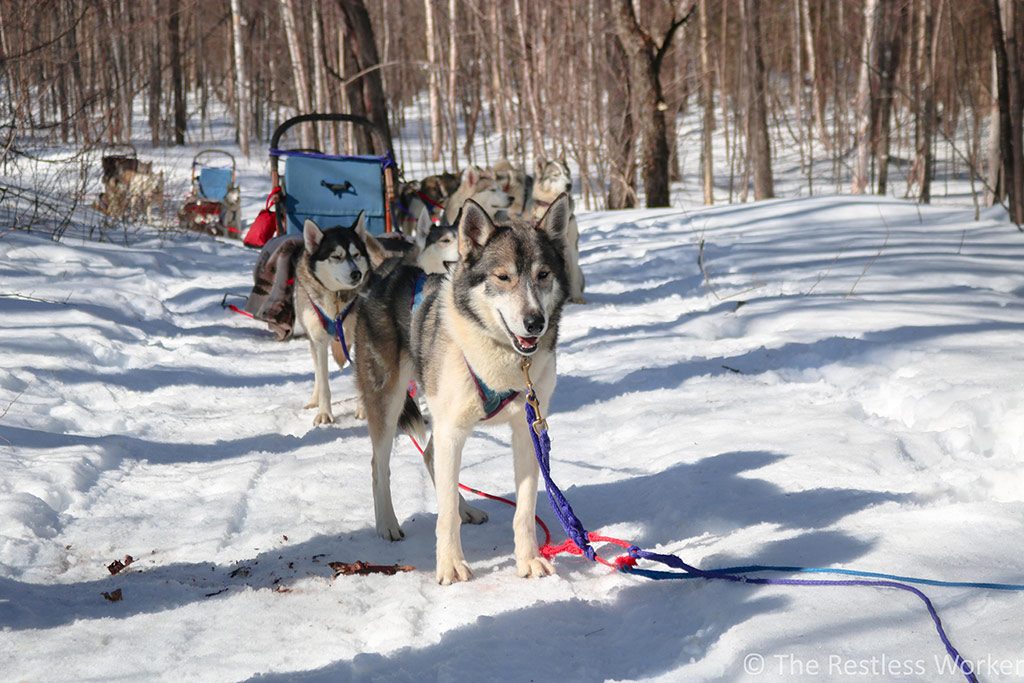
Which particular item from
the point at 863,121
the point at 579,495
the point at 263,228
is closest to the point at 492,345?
the point at 579,495

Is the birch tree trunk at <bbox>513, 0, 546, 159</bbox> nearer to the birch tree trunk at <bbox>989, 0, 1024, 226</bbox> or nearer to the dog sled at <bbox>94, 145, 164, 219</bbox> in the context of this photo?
the dog sled at <bbox>94, 145, 164, 219</bbox>

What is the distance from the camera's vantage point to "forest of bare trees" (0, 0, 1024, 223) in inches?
317

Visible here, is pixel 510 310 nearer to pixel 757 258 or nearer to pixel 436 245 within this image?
pixel 436 245

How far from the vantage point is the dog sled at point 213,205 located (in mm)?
14078

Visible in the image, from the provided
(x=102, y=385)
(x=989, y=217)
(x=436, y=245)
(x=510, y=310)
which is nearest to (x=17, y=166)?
(x=102, y=385)

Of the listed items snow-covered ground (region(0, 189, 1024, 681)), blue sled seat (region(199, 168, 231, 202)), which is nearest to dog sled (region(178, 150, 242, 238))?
blue sled seat (region(199, 168, 231, 202))

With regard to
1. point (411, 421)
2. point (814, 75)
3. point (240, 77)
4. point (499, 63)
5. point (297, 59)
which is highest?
point (240, 77)

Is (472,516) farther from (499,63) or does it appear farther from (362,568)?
(499,63)

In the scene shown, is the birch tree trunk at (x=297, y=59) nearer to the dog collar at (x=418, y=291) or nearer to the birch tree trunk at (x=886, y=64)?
the birch tree trunk at (x=886, y=64)

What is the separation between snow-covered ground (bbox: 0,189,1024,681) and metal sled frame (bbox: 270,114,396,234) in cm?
126

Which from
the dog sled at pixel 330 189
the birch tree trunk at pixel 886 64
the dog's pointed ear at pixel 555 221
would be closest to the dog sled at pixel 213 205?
the dog sled at pixel 330 189

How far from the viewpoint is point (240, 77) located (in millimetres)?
25219

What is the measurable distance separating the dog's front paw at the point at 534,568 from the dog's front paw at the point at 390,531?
0.61 meters

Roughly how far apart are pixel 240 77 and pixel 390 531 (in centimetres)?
2447
